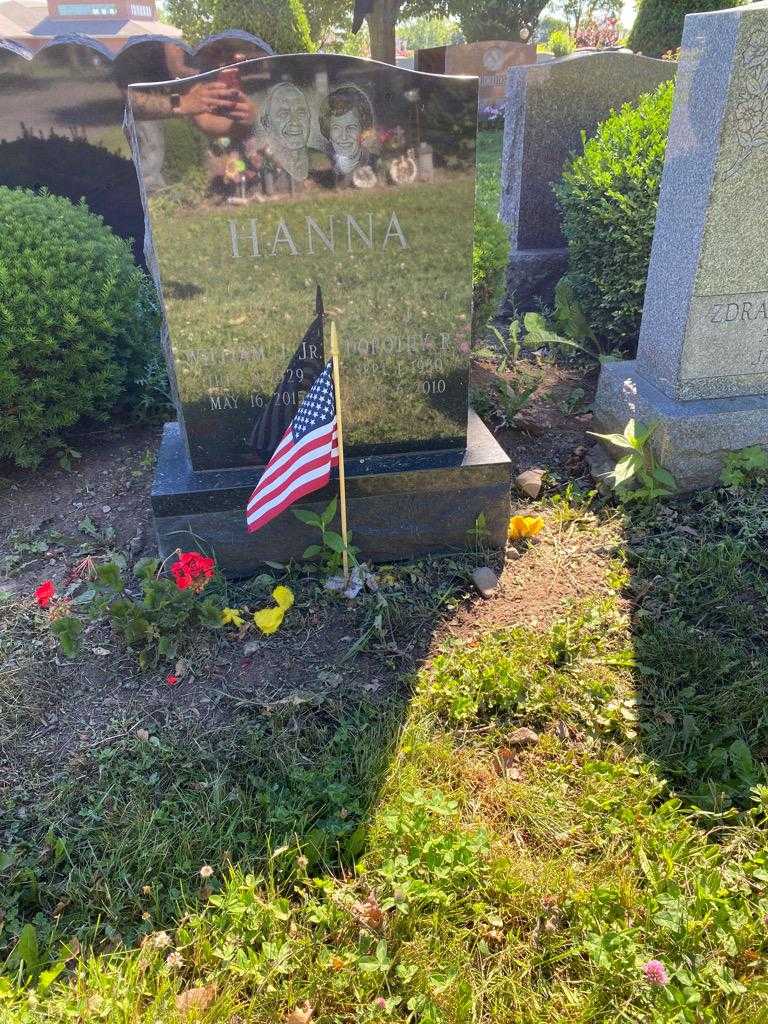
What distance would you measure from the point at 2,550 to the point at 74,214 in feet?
6.28

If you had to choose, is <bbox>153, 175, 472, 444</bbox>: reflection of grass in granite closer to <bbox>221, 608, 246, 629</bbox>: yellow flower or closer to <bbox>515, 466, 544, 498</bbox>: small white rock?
<bbox>515, 466, 544, 498</bbox>: small white rock

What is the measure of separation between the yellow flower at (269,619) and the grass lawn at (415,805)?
0.06 metres

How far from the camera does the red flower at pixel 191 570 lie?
2.95 metres

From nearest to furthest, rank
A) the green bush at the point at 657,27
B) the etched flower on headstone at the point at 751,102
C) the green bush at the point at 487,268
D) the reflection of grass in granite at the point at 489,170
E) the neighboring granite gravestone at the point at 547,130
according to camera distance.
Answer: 1. the etched flower on headstone at the point at 751,102
2. the green bush at the point at 487,268
3. the reflection of grass in granite at the point at 489,170
4. the neighboring granite gravestone at the point at 547,130
5. the green bush at the point at 657,27

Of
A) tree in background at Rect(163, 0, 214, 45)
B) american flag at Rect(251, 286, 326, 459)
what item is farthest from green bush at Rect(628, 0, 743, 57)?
american flag at Rect(251, 286, 326, 459)

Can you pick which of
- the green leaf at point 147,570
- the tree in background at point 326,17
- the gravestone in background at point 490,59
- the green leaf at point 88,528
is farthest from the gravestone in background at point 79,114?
the gravestone in background at point 490,59

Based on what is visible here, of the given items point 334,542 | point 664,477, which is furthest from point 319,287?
point 664,477

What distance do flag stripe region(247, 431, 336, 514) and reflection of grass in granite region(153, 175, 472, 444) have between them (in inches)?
20.3

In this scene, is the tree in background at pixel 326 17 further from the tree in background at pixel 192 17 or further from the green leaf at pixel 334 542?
the green leaf at pixel 334 542

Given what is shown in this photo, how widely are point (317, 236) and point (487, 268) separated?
2076 millimetres

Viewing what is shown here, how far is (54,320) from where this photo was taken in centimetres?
386

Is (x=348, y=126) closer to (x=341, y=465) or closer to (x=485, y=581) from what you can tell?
(x=341, y=465)

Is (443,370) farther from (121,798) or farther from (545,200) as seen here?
(545,200)

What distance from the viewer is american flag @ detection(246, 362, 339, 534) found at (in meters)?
2.90
